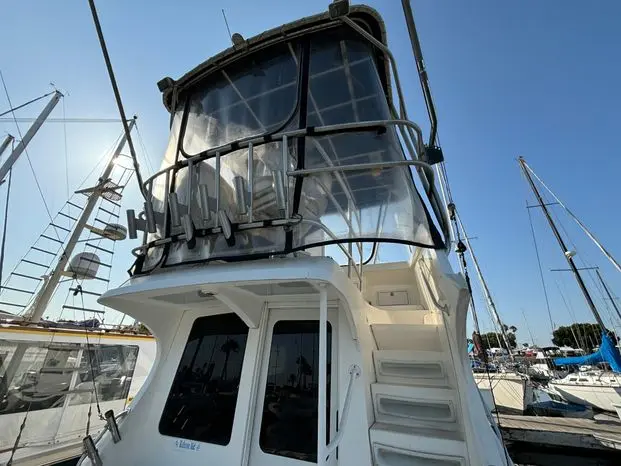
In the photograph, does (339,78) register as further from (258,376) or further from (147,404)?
(147,404)

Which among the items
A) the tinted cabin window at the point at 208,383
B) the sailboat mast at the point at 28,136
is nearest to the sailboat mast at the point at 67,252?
the sailboat mast at the point at 28,136

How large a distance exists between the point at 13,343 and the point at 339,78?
19.8 feet

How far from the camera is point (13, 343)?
171 inches

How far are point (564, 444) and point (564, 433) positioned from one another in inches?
6.0

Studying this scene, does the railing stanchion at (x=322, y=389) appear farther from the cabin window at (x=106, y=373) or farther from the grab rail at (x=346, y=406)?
the cabin window at (x=106, y=373)

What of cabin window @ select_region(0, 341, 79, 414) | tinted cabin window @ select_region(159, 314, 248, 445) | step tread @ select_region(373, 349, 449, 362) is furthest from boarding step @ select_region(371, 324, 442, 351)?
cabin window @ select_region(0, 341, 79, 414)

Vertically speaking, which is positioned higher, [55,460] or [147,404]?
[147,404]

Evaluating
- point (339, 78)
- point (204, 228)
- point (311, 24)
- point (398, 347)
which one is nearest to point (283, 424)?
point (398, 347)

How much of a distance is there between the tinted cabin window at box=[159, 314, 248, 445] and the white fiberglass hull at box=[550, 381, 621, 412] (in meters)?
17.1

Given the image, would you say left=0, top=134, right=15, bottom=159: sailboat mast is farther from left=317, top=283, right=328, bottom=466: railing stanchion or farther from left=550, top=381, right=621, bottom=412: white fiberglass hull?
left=550, top=381, right=621, bottom=412: white fiberglass hull

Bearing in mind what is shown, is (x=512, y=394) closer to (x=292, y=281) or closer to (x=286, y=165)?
(x=292, y=281)

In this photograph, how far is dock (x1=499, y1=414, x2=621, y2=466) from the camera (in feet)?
13.0

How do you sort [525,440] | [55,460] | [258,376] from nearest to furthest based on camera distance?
[258,376] < [55,460] < [525,440]

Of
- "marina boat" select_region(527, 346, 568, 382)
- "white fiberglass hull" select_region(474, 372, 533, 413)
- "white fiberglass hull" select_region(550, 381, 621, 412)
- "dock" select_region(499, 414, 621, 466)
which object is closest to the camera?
"dock" select_region(499, 414, 621, 466)
